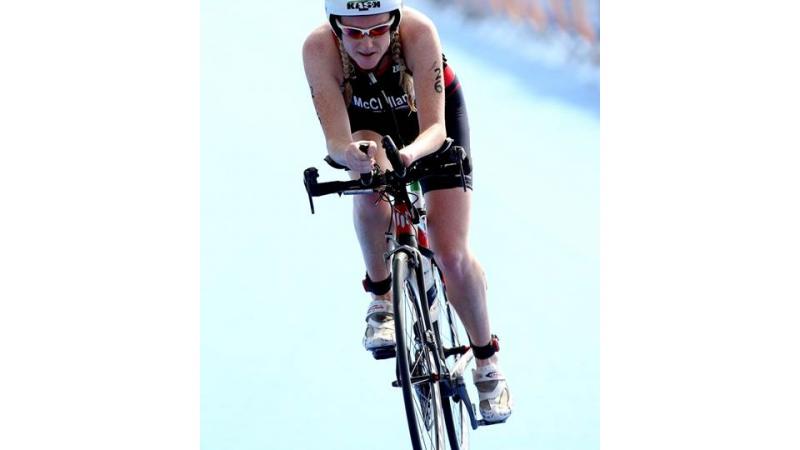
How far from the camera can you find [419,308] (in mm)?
3834

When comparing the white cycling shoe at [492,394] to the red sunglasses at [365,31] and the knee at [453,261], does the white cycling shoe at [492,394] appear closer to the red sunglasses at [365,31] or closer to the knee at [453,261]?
the knee at [453,261]

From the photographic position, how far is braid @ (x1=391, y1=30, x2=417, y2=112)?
3.94m

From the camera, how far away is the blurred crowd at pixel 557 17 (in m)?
7.69

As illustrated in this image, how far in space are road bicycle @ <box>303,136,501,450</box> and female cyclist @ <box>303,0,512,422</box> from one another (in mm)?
51

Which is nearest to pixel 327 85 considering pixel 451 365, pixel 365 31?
pixel 365 31

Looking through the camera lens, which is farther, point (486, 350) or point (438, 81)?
point (486, 350)

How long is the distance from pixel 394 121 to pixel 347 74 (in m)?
0.23

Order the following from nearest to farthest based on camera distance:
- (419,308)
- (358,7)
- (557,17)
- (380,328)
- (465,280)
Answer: (358,7), (419,308), (380,328), (465,280), (557,17)

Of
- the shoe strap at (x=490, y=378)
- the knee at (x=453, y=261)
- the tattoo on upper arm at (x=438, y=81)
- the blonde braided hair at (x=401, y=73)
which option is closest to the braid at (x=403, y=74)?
the blonde braided hair at (x=401, y=73)

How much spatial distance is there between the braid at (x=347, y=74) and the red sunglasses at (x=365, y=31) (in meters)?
0.13

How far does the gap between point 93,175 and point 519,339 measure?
7.04 feet

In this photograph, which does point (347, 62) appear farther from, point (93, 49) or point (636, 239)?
point (636, 239)

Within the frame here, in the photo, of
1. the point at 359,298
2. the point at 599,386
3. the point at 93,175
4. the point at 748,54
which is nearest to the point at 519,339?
the point at 599,386

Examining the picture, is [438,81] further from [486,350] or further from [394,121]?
[486,350]
